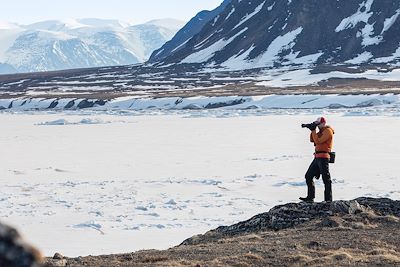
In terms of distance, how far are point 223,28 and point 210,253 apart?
523ft

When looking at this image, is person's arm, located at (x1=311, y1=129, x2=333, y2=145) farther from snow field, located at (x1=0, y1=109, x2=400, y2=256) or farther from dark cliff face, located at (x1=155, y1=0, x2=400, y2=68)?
dark cliff face, located at (x1=155, y1=0, x2=400, y2=68)

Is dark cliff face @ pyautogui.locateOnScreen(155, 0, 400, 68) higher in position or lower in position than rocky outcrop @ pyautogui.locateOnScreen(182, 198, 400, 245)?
higher

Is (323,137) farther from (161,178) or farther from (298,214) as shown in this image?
(161,178)

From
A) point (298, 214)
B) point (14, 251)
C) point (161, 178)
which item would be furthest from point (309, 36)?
point (14, 251)

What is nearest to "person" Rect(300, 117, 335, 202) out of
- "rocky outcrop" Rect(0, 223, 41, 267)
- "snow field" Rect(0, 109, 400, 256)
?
"snow field" Rect(0, 109, 400, 256)

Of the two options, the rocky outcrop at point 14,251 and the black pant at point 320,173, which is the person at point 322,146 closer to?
the black pant at point 320,173

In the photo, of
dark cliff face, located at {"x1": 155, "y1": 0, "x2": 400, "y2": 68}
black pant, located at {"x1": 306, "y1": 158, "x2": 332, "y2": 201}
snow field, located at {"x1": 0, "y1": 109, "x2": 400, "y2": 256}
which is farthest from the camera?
dark cliff face, located at {"x1": 155, "y1": 0, "x2": 400, "y2": 68}

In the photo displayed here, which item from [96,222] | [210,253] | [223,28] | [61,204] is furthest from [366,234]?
[223,28]

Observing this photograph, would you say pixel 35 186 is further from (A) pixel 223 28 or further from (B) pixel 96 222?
(A) pixel 223 28

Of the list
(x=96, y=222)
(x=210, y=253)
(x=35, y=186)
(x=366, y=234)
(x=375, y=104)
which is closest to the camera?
(x=210, y=253)

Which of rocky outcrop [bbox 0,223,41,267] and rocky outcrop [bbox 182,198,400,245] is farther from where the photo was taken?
rocky outcrop [bbox 182,198,400,245]

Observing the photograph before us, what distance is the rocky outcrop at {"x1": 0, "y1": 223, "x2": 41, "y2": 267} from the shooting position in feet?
7.18

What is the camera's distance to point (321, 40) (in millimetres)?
140125

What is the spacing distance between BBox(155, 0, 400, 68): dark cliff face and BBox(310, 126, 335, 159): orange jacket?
4278 inches
